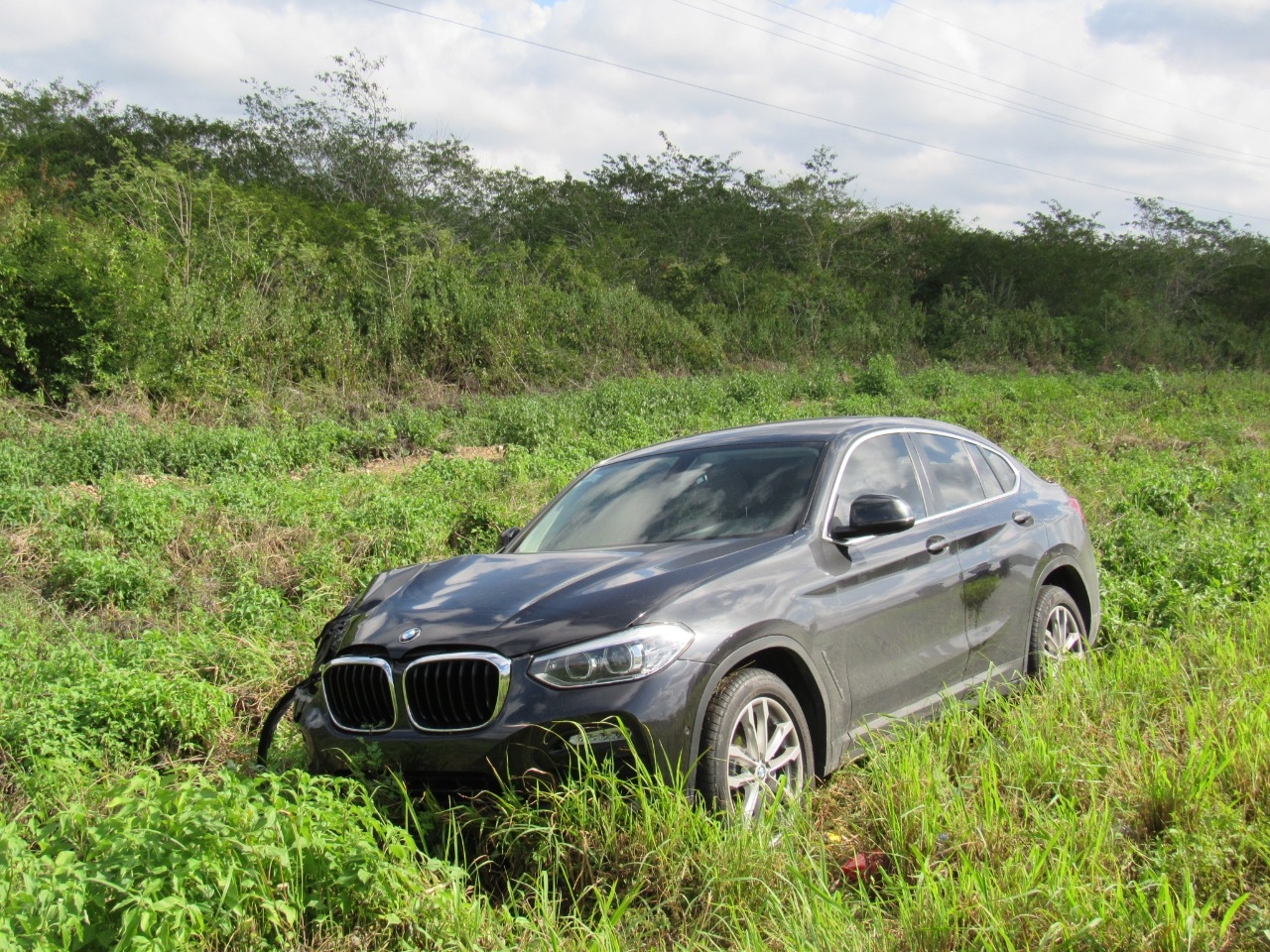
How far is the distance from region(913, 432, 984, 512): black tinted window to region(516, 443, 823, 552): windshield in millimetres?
777

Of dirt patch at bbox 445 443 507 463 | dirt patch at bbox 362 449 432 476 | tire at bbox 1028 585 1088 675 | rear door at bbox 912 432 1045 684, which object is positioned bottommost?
dirt patch at bbox 362 449 432 476

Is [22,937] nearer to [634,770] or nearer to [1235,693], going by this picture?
[634,770]

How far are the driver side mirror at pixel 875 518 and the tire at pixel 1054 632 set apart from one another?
131cm

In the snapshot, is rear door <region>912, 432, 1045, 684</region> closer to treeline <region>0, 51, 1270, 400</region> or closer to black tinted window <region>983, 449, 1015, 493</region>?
black tinted window <region>983, 449, 1015, 493</region>

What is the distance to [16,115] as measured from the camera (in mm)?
37125

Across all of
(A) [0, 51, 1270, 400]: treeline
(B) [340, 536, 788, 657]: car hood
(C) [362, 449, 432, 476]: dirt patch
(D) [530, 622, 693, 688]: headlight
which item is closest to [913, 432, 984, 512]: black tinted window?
(B) [340, 536, 788, 657]: car hood

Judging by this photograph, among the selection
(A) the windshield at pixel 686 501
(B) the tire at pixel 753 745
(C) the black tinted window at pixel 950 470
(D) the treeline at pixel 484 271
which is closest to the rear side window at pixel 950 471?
(C) the black tinted window at pixel 950 470

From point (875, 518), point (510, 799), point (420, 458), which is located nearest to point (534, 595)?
point (510, 799)

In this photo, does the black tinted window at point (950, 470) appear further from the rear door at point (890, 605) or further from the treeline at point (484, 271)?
the treeline at point (484, 271)

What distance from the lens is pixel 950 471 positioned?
5734mm

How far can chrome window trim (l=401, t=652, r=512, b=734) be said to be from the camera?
3818mm

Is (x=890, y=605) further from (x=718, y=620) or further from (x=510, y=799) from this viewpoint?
(x=510, y=799)

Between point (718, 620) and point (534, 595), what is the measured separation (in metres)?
0.69

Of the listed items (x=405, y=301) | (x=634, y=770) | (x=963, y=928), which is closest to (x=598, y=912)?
(x=634, y=770)
